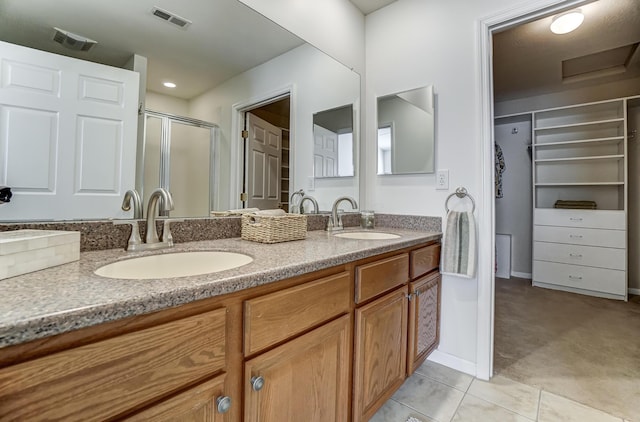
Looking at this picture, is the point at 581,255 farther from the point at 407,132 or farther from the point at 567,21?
the point at 407,132

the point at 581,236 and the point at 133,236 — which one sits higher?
the point at 133,236

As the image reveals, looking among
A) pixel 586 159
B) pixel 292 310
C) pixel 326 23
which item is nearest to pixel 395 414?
pixel 292 310

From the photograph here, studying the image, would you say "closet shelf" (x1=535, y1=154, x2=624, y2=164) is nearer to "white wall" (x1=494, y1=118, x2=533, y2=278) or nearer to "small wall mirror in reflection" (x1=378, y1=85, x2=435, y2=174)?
"white wall" (x1=494, y1=118, x2=533, y2=278)

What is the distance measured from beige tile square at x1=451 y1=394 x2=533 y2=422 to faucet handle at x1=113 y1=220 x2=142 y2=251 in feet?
5.03

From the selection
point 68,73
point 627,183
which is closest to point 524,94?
point 627,183

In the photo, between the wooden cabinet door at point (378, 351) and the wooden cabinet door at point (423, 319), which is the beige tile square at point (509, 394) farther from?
the wooden cabinet door at point (378, 351)

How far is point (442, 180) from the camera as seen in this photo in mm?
1790

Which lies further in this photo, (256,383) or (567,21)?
(567,21)

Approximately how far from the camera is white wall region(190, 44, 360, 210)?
1.35 metres

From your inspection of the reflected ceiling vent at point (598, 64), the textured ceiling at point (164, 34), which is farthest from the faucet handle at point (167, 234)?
the reflected ceiling vent at point (598, 64)

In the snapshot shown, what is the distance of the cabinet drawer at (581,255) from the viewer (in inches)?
118

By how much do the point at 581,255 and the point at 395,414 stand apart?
10.3 ft

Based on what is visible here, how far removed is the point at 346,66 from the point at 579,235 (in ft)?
10.5

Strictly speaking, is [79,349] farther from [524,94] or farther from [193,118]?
[524,94]
